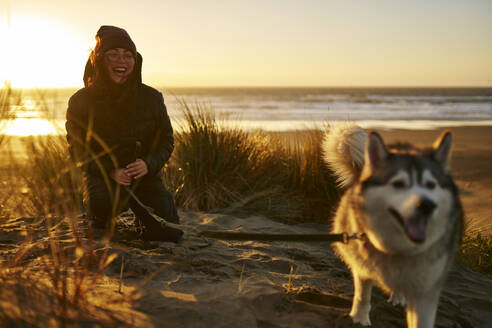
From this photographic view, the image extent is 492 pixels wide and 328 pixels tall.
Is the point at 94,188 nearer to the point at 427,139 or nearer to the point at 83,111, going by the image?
the point at 83,111

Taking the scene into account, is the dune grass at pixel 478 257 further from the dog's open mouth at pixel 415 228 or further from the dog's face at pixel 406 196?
the dog's open mouth at pixel 415 228

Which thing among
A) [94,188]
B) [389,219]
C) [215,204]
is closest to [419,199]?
[389,219]

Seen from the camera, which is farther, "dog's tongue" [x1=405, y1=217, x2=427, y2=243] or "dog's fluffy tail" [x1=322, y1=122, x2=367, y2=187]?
"dog's fluffy tail" [x1=322, y1=122, x2=367, y2=187]

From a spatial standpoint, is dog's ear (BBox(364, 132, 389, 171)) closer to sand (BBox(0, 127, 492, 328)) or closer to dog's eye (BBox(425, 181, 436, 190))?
dog's eye (BBox(425, 181, 436, 190))

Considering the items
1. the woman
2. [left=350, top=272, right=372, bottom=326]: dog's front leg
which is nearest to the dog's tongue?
[left=350, top=272, right=372, bottom=326]: dog's front leg

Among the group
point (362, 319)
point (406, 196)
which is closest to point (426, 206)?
point (406, 196)

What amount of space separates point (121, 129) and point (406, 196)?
3118mm

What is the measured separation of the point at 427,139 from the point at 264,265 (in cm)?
1355

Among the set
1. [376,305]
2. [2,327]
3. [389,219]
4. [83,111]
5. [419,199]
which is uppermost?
[83,111]

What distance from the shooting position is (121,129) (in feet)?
13.5

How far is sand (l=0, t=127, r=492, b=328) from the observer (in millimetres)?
2398

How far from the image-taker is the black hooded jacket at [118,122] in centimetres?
402

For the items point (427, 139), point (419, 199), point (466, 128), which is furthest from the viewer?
point (466, 128)

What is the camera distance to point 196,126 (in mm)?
5691
